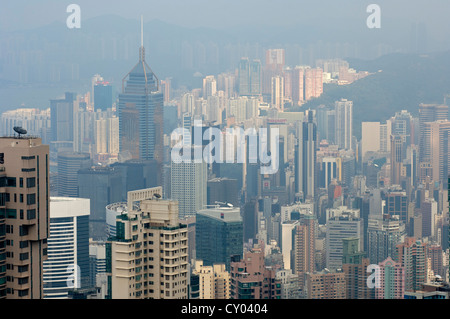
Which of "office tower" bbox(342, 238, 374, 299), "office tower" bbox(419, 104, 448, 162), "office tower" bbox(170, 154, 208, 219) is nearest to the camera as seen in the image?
"office tower" bbox(342, 238, 374, 299)

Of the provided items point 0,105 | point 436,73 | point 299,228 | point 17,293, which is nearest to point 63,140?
point 0,105

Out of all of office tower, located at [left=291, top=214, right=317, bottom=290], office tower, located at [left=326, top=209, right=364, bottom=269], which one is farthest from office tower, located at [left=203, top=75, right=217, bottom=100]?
office tower, located at [left=326, top=209, right=364, bottom=269]

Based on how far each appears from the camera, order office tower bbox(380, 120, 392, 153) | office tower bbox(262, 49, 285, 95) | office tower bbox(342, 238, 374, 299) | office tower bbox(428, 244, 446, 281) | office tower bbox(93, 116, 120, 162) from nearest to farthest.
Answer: office tower bbox(428, 244, 446, 281)
office tower bbox(342, 238, 374, 299)
office tower bbox(262, 49, 285, 95)
office tower bbox(380, 120, 392, 153)
office tower bbox(93, 116, 120, 162)

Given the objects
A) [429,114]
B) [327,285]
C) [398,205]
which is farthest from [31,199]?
[429,114]

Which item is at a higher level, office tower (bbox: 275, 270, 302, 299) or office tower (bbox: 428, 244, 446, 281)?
office tower (bbox: 428, 244, 446, 281)

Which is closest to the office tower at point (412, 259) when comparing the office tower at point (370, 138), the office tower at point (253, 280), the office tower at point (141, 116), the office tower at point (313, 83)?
the office tower at point (253, 280)

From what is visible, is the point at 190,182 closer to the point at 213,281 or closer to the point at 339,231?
the point at 339,231

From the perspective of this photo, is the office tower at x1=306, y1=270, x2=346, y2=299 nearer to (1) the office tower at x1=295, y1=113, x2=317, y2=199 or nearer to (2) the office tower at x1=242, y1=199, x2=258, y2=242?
(2) the office tower at x1=242, y1=199, x2=258, y2=242
